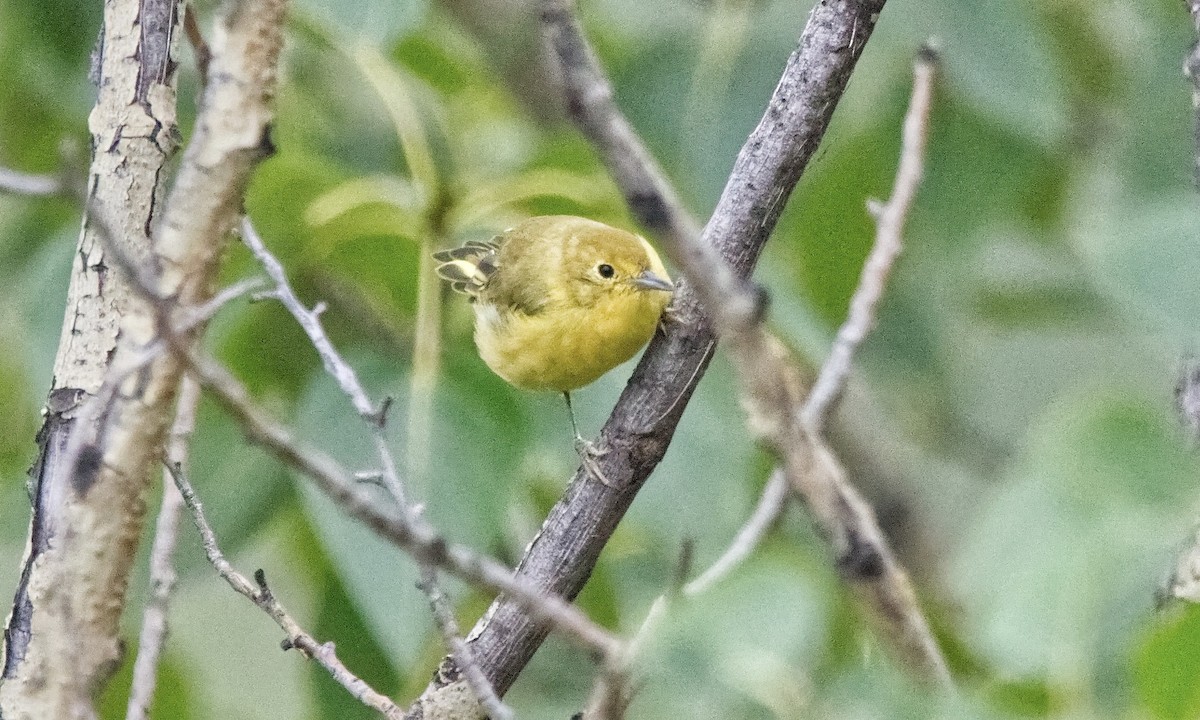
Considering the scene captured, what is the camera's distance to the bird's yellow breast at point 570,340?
1.93 meters

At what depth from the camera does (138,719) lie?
3.04 feet

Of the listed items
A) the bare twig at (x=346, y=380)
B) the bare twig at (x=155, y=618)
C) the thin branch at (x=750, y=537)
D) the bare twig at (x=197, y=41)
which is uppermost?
the bare twig at (x=197, y=41)

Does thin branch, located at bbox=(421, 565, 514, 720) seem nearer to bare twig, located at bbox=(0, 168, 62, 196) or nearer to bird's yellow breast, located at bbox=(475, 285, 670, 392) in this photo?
bare twig, located at bbox=(0, 168, 62, 196)

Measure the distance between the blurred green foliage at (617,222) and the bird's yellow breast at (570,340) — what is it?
0.17ft

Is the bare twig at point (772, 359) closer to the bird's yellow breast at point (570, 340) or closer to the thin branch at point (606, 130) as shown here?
the thin branch at point (606, 130)

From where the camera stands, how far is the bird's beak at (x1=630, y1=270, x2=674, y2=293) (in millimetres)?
1954

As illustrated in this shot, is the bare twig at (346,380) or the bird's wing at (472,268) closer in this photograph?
the bare twig at (346,380)

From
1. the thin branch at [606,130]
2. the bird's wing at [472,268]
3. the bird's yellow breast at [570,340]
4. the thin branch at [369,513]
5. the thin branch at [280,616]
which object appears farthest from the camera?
the bird's wing at [472,268]

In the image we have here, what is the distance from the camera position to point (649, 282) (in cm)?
199

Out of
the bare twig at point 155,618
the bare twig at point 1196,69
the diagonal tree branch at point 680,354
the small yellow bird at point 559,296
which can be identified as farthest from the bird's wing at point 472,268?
the bare twig at point 1196,69

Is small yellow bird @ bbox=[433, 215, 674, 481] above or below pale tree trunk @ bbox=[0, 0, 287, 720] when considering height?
above

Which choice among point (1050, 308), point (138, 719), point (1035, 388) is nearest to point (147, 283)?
point (138, 719)

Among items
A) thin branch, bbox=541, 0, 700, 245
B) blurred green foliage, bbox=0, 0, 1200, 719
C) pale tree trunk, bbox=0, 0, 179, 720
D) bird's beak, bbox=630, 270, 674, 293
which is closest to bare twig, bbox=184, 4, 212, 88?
pale tree trunk, bbox=0, 0, 179, 720

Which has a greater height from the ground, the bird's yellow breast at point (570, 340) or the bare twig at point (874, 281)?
the bird's yellow breast at point (570, 340)
